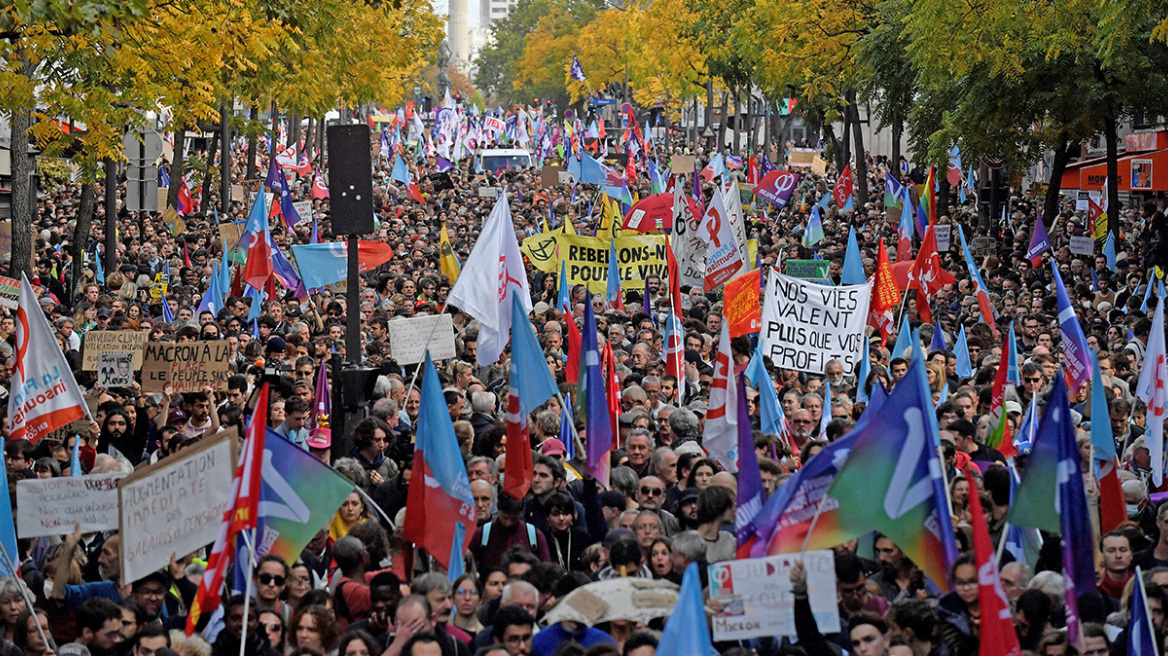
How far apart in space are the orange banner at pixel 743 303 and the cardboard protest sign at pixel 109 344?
195 inches

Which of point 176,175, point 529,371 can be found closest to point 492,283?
point 529,371

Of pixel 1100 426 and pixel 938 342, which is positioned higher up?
pixel 1100 426

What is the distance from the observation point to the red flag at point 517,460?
9719mm

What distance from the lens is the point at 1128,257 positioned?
23109 millimetres

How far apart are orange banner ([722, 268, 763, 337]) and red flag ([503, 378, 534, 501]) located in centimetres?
523

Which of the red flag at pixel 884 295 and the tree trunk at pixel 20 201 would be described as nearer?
the red flag at pixel 884 295

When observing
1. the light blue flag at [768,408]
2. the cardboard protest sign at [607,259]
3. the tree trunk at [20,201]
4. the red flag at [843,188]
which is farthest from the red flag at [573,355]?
the red flag at [843,188]

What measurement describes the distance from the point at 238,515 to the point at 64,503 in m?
1.76

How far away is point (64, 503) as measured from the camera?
8898 millimetres

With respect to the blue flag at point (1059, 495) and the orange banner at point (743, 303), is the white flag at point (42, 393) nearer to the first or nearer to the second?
the orange banner at point (743, 303)

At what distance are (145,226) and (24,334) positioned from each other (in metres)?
18.8

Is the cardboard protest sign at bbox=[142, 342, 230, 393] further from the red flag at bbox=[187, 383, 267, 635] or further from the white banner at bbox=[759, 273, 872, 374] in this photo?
the red flag at bbox=[187, 383, 267, 635]

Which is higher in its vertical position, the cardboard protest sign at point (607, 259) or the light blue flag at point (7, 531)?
the cardboard protest sign at point (607, 259)

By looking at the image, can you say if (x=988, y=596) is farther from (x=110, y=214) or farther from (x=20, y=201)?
(x=110, y=214)
